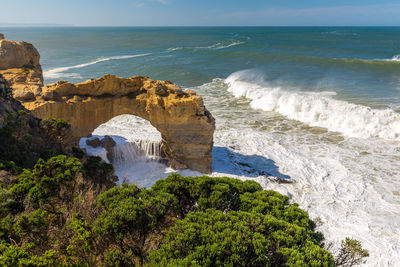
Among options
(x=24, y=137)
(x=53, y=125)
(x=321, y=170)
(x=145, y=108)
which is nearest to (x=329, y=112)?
(x=321, y=170)

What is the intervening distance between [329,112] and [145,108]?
17.5 metres

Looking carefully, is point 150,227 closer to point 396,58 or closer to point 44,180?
point 44,180

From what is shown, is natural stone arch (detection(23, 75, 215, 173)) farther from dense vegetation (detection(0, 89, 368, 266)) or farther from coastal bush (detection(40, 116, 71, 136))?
dense vegetation (detection(0, 89, 368, 266))

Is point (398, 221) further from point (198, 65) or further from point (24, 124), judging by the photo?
point (198, 65)

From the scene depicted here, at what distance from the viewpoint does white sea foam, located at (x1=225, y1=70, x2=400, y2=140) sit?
22125 millimetres

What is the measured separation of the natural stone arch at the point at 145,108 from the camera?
575 inches

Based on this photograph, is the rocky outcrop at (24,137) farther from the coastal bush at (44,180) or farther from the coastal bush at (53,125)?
the coastal bush at (44,180)

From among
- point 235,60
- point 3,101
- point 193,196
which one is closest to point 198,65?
point 235,60

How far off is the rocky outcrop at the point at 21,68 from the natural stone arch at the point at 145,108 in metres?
0.75

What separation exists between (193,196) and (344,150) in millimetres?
14789

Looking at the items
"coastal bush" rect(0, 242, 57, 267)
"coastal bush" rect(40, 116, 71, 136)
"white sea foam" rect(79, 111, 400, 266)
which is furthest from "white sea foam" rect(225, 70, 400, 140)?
"coastal bush" rect(0, 242, 57, 267)

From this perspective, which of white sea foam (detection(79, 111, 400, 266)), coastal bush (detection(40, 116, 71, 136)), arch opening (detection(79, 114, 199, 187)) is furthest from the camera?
arch opening (detection(79, 114, 199, 187))

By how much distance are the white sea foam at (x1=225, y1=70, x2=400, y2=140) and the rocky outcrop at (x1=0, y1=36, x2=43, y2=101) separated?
2016 cm

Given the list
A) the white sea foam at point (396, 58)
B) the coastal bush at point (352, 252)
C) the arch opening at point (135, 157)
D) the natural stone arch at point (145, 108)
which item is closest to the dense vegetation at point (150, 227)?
the coastal bush at point (352, 252)
